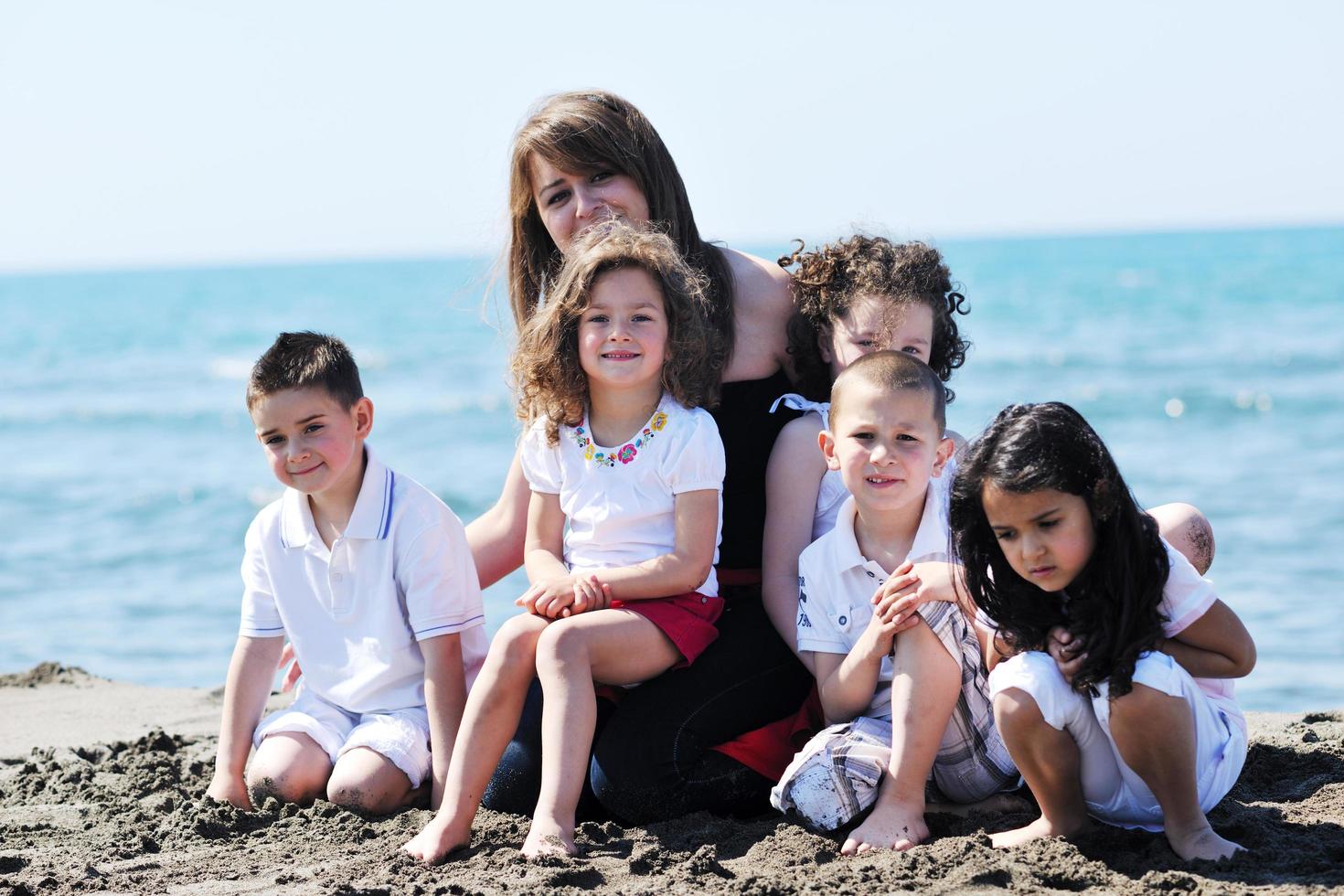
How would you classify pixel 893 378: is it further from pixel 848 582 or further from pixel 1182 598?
pixel 1182 598

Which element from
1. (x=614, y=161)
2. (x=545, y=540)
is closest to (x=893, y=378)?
(x=545, y=540)

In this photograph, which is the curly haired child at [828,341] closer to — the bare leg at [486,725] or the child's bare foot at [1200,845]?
the bare leg at [486,725]

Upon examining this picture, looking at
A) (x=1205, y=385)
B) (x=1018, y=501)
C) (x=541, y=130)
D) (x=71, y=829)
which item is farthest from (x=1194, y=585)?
(x=1205, y=385)

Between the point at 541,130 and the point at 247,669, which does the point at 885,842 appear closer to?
the point at 247,669

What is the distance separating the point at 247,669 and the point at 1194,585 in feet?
7.92

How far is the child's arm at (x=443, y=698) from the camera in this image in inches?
131

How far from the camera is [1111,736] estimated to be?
2.69 m

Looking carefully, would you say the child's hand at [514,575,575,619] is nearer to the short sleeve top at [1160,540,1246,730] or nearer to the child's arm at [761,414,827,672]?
the child's arm at [761,414,827,672]

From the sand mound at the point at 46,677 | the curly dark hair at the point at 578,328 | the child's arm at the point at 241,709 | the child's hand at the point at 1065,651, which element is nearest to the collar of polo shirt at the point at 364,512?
the child's arm at the point at 241,709

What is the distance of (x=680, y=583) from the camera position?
324 cm

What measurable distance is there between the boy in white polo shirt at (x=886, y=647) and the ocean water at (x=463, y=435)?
4.65 feet

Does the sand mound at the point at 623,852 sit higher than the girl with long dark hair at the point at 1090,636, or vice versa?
the girl with long dark hair at the point at 1090,636

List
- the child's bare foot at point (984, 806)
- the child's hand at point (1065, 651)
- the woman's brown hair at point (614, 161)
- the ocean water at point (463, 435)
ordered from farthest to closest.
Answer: the ocean water at point (463, 435)
the woman's brown hair at point (614, 161)
the child's bare foot at point (984, 806)
the child's hand at point (1065, 651)

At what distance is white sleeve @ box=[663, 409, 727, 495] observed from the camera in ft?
10.8
